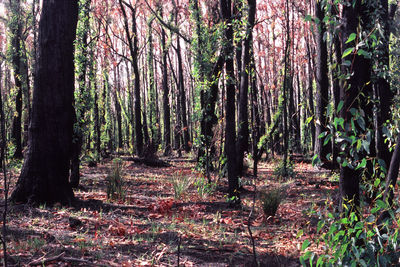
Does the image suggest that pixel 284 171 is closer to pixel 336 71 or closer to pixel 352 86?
pixel 336 71

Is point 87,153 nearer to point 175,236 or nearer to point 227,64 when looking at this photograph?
point 227,64

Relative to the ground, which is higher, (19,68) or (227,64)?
(19,68)

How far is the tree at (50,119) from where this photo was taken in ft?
18.1

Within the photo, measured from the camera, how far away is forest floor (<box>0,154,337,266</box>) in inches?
132

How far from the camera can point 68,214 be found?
5074mm

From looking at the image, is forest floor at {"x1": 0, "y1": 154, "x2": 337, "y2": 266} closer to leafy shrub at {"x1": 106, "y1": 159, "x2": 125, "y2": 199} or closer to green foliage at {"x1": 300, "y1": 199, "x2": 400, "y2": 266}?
leafy shrub at {"x1": 106, "y1": 159, "x2": 125, "y2": 199}

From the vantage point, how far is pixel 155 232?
14.2 ft

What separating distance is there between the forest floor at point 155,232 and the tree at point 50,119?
1.15 feet

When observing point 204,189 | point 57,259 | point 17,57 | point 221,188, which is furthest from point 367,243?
point 17,57

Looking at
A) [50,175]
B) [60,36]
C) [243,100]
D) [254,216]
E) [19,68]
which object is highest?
[19,68]

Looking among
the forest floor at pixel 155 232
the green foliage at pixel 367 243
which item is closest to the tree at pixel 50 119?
the forest floor at pixel 155 232

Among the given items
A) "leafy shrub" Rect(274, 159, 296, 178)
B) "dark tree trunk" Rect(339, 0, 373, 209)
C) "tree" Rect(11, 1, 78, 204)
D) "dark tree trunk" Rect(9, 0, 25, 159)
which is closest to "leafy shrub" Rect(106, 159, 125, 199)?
"tree" Rect(11, 1, 78, 204)

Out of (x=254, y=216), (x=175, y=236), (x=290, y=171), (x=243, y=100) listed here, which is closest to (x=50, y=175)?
(x=175, y=236)

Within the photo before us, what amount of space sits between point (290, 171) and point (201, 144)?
3.30m
